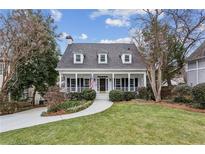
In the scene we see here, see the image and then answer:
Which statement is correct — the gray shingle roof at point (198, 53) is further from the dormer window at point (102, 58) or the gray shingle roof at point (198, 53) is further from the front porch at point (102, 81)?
the dormer window at point (102, 58)

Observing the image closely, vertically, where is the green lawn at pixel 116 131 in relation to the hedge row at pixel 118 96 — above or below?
below

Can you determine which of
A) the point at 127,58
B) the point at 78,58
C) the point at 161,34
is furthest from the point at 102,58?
the point at 161,34

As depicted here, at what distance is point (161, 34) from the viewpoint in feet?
51.2

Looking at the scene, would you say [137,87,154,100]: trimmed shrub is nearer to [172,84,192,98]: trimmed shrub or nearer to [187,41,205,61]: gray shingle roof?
[172,84,192,98]: trimmed shrub

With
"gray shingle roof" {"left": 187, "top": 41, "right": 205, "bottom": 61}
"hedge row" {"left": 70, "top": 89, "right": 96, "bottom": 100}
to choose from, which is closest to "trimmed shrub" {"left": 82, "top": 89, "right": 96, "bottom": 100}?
"hedge row" {"left": 70, "top": 89, "right": 96, "bottom": 100}

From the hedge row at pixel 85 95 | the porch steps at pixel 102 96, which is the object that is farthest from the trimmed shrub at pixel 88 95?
the porch steps at pixel 102 96

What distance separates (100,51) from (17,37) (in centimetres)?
694

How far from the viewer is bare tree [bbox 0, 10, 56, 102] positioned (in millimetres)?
13328

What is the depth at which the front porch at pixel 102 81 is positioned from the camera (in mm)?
18672

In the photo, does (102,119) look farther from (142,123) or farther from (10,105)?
(10,105)

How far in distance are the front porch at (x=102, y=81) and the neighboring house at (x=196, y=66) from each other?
159 inches

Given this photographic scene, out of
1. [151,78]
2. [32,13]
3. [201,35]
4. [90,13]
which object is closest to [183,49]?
[201,35]

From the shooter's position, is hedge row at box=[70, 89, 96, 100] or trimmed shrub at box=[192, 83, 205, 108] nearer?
trimmed shrub at box=[192, 83, 205, 108]

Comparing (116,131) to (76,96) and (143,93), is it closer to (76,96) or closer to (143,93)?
(143,93)
